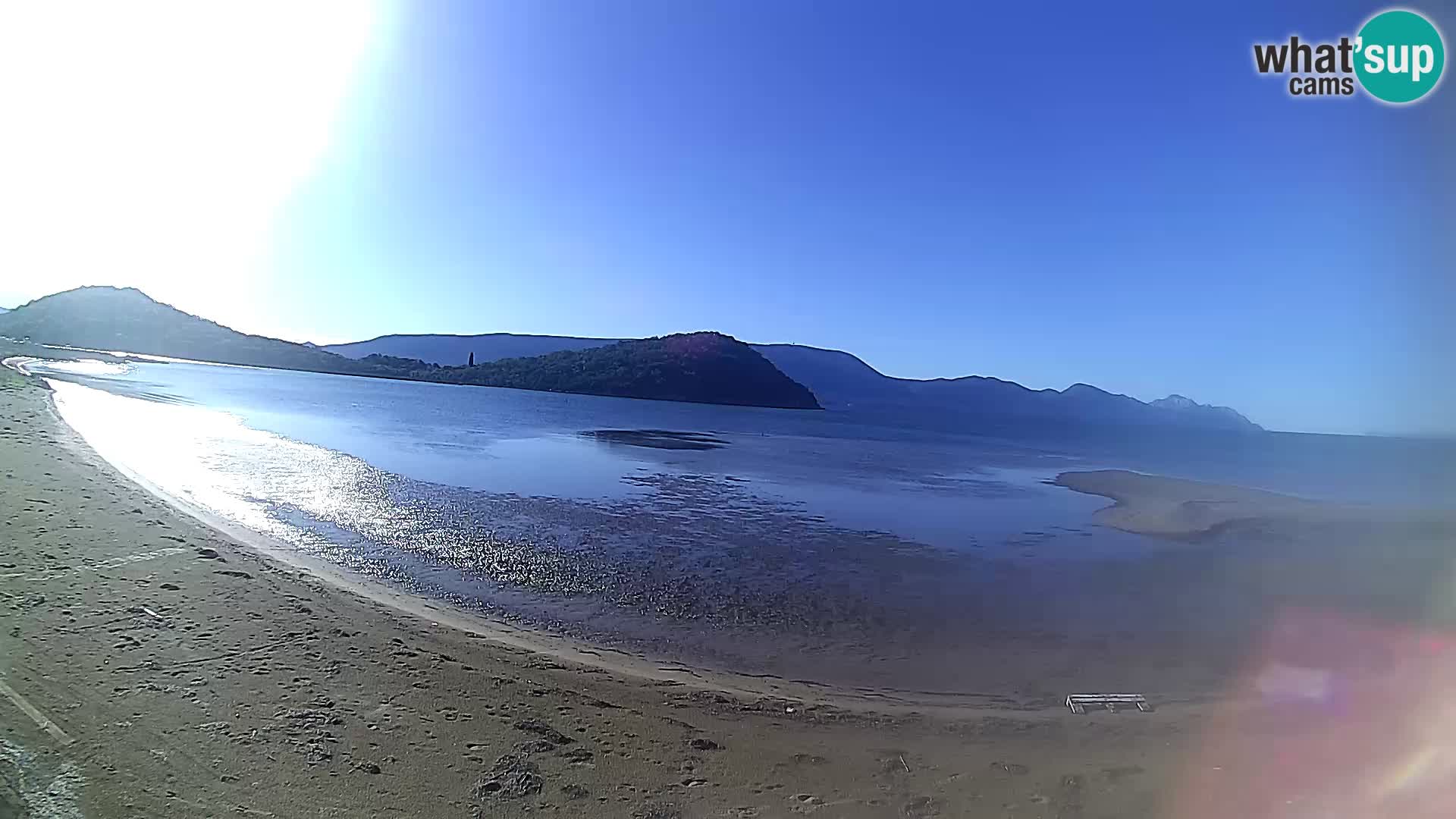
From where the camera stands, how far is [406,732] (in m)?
6.48

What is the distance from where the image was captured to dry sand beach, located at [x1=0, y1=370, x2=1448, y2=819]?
549cm

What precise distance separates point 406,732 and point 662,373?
149 meters

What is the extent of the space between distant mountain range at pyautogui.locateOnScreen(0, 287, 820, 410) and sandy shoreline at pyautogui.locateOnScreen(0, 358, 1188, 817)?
14021 cm

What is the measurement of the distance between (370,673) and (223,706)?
1459 mm

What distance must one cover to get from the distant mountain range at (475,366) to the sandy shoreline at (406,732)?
140 meters

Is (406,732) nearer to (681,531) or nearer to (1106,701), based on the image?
(1106,701)

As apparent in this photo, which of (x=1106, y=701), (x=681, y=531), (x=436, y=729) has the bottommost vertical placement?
(x=1106, y=701)

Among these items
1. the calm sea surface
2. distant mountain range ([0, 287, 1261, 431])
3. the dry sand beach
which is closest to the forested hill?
distant mountain range ([0, 287, 1261, 431])

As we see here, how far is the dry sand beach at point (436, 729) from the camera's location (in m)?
5.49

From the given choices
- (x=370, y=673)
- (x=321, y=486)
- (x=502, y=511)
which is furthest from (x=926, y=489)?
(x=370, y=673)

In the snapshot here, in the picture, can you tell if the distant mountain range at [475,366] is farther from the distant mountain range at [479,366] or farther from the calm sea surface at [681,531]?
the calm sea surface at [681,531]

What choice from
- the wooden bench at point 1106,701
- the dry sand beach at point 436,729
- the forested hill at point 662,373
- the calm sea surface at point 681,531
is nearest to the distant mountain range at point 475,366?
the forested hill at point 662,373

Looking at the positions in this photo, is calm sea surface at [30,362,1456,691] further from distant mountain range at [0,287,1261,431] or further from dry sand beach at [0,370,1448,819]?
distant mountain range at [0,287,1261,431]

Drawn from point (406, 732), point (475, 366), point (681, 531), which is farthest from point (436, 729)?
point (475, 366)
